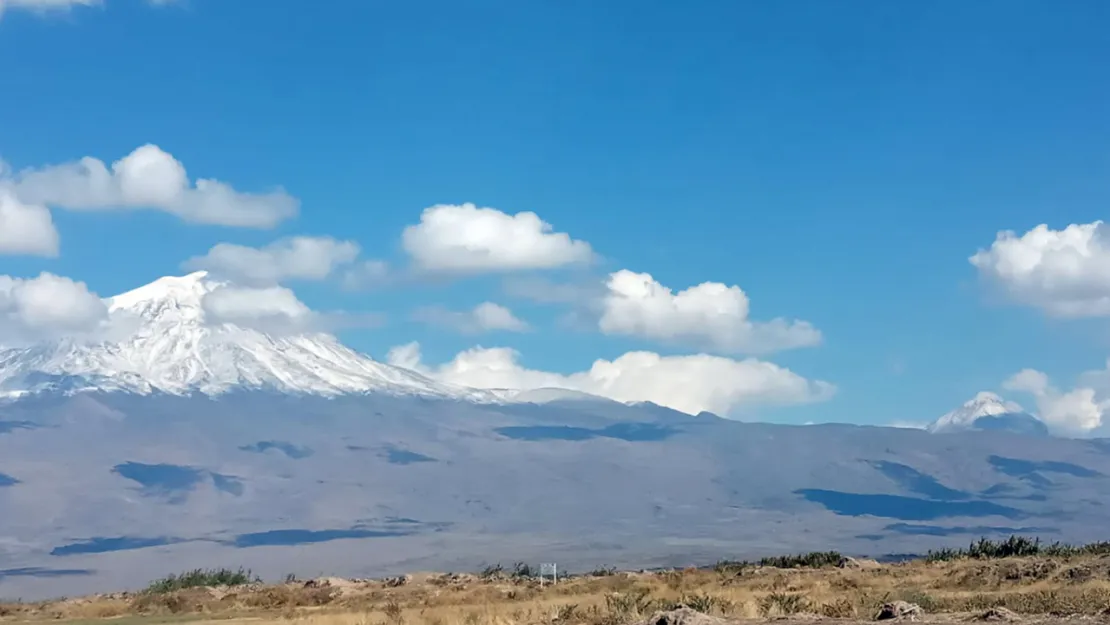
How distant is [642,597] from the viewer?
37.0 meters

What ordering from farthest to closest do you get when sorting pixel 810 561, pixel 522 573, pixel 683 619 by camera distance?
pixel 522 573, pixel 810 561, pixel 683 619

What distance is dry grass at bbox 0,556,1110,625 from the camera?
30.4 metres

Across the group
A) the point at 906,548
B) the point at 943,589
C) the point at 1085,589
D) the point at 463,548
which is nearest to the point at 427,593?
the point at 943,589

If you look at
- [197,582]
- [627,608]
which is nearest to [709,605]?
[627,608]

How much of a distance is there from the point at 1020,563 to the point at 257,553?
534ft

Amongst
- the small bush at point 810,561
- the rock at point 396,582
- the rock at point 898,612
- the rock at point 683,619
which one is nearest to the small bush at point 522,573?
the rock at point 396,582

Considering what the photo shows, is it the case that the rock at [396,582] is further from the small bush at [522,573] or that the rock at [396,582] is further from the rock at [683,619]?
the rock at [683,619]

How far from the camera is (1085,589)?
111ft

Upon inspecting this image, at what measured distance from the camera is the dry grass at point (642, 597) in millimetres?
30434

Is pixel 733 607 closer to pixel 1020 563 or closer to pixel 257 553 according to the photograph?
pixel 1020 563

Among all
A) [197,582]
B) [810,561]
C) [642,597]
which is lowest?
[197,582]

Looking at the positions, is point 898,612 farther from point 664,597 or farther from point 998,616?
point 664,597

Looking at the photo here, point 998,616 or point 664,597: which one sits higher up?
point 998,616

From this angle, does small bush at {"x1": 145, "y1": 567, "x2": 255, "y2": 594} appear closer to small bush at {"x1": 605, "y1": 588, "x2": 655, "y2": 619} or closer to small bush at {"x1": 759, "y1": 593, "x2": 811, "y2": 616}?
small bush at {"x1": 605, "y1": 588, "x2": 655, "y2": 619}
